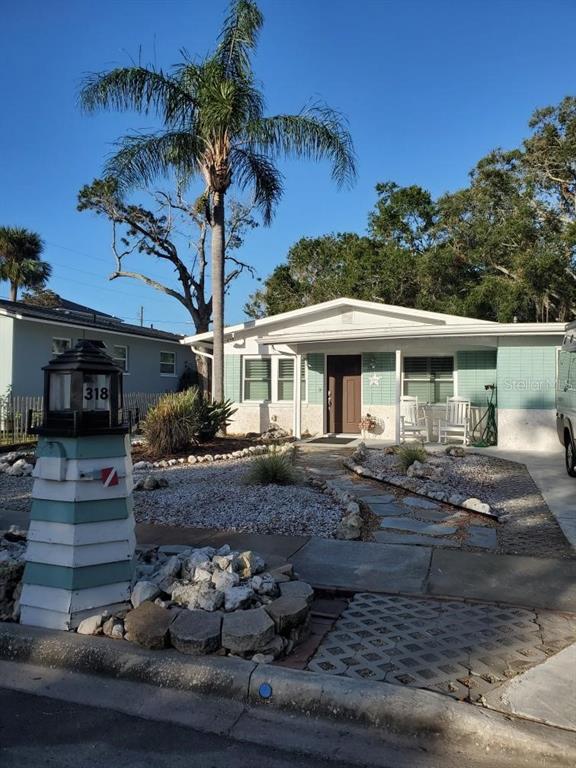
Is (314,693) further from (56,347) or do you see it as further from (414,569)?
(56,347)

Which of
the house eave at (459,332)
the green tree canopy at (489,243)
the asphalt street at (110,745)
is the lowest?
the asphalt street at (110,745)

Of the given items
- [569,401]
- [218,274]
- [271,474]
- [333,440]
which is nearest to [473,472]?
[569,401]

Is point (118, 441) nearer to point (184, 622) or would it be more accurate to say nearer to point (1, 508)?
point (184, 622)

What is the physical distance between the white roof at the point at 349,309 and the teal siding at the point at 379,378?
109 cm

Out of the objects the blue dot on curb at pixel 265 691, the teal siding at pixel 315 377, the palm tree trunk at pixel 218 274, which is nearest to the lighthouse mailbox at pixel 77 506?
the blue dot on curb at pixel 265 691

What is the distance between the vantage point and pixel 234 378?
17.6 metres

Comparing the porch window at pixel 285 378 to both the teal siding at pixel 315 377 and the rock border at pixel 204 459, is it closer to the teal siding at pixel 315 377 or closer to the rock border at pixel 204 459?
the teal siding at pixel 315 377

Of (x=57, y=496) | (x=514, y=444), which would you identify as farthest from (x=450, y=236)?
(x=57, y=496)

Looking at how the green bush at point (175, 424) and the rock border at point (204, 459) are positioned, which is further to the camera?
the green bush at point (175, 424)

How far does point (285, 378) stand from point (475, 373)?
5471mm

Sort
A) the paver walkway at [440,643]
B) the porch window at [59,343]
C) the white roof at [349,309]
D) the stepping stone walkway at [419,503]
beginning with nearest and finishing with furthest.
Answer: the paver walkway at [440,643] → the stepping stone walkway at [419,503] → the white roof at [349,309] → the porch window at [59,343]

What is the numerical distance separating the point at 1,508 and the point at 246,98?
38.3 feet

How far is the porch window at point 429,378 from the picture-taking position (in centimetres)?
1522

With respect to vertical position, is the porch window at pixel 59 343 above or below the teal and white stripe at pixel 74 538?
above
